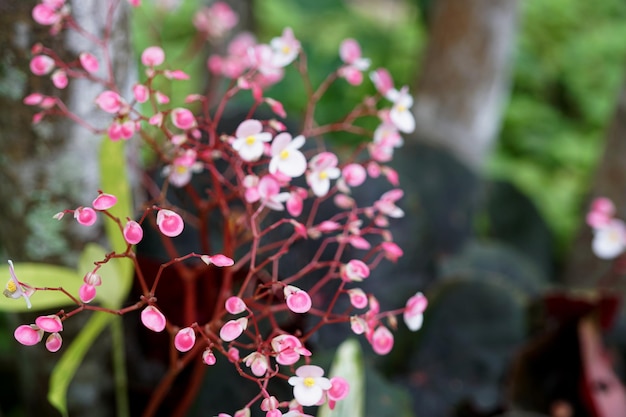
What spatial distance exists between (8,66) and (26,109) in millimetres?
44

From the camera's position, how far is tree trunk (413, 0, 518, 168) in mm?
1282

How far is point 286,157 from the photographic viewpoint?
0.46 meters

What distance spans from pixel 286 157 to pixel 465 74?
957mm

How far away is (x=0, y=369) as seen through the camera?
93cm

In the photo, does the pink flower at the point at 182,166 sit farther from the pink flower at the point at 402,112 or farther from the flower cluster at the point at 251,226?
the pink flower at the point at 402,112

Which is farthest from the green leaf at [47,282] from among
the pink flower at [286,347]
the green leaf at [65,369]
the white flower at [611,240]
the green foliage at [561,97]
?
the green foliage at [561,97]

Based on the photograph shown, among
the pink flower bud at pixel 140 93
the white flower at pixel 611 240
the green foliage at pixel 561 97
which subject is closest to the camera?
the pink flower bud at pixel 140 93

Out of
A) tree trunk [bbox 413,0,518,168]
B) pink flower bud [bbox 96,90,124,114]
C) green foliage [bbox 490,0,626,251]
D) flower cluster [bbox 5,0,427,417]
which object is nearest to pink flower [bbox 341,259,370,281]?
flower cluster [bbox 5,0,427,417]

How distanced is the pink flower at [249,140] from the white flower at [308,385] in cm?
15

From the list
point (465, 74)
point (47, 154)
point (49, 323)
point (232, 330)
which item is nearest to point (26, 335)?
point (49, 323)

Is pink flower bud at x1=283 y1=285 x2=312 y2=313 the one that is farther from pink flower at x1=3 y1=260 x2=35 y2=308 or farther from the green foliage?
the green foliage

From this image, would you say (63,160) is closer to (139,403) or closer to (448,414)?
(139,403)

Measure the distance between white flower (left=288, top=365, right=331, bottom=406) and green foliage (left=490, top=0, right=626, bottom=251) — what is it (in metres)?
1.51

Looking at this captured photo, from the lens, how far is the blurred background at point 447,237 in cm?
69
